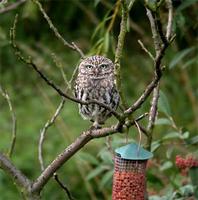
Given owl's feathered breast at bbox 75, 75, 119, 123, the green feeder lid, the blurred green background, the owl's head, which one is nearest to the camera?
Answer: the green feeder lid

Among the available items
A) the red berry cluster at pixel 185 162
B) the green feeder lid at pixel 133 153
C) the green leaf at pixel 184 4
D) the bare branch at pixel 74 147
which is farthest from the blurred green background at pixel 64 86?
the bare branch at pixel 74 147

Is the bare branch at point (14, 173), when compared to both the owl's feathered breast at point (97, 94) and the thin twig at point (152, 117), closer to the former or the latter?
the thin twig at point (152, 117)

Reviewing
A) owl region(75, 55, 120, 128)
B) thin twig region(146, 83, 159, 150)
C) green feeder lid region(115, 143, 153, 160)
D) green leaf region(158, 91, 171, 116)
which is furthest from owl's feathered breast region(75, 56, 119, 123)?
green feeder lid region(115, 143, 153, 160)

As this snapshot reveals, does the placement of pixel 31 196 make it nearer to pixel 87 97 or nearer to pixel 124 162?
pixel 124 162

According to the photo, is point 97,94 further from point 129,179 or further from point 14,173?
point 14,173

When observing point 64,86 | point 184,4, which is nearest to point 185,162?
point 184,4

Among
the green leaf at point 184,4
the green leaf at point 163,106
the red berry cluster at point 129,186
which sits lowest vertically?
the red berry cluster at point 129,186

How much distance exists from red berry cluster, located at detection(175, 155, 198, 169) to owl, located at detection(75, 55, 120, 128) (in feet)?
1.30

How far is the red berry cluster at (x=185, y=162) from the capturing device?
3.20 meters

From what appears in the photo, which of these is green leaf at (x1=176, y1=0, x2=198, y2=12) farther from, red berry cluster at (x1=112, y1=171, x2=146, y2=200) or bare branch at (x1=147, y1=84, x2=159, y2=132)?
red berry cluster at (x1=112, y1=171, x2=146, y2=200)

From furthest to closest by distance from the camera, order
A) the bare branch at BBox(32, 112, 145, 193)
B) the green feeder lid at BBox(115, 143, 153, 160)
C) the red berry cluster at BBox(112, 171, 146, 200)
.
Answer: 1. the red berry cluster at BBox(112, 171, 146, 200)
2. the green feeder lid at BBox(115, 143, 153, 160)
3. the bare branch at BBox(32, 112, 145, 193)

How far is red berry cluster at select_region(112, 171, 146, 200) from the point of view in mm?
2953

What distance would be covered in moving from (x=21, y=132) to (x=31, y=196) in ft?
11.0

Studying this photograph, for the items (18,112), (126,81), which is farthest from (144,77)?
(18,112)
